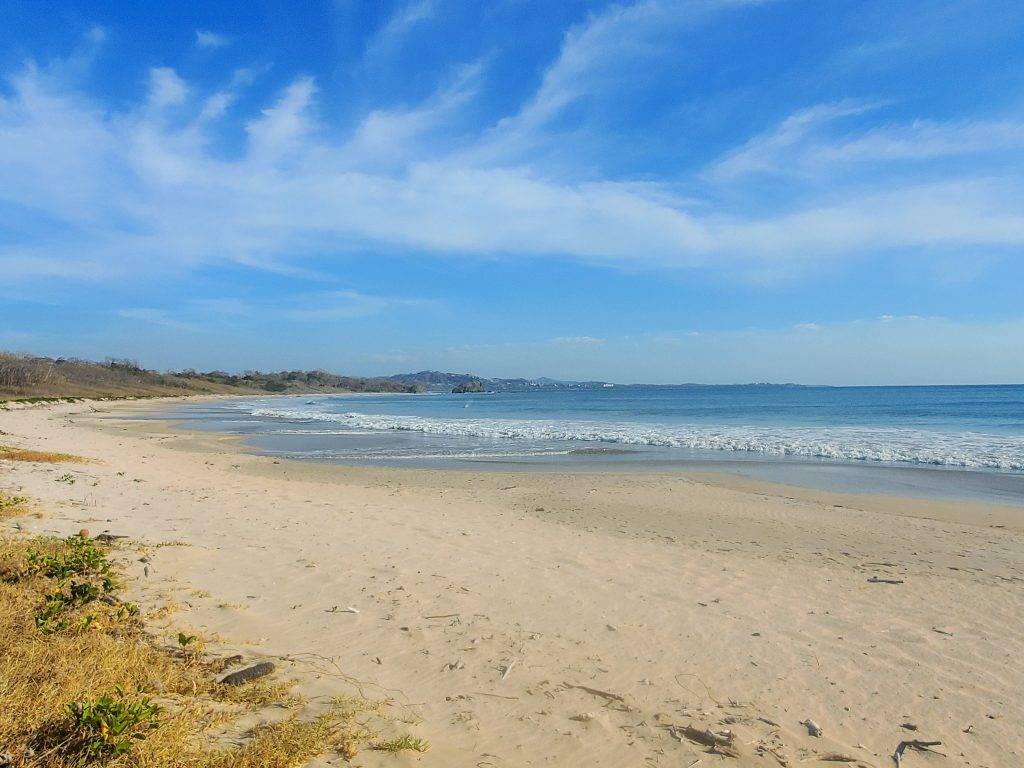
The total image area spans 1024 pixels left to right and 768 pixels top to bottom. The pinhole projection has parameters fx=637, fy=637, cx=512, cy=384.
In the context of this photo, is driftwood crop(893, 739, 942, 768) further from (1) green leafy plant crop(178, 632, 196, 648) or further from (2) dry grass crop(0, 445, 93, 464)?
(2) dry grass crop(0, 445, 93, 464)

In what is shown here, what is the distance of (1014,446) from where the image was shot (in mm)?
23609

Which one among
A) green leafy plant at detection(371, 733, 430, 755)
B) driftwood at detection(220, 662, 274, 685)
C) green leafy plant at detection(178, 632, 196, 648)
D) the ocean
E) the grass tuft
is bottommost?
the ocean

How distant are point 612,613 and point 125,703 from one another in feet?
13.9

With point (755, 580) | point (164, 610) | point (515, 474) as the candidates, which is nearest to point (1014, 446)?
point (515, 474)

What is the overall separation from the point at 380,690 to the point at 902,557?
25.4 ft

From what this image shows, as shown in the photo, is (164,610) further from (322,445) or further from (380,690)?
(322,445)

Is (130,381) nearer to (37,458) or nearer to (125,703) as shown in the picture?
(37,458)

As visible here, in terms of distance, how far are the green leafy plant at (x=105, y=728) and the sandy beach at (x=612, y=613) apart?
4.31 feet

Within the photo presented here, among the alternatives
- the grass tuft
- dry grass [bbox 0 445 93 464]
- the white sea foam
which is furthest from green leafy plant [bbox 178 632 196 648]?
the white sea foam

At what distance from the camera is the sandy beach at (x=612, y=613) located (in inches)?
164

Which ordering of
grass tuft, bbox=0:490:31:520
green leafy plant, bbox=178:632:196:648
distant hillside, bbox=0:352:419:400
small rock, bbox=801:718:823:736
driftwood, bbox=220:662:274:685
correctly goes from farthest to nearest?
distant hillside, bbox=0:352:419:400, grass tuft, bbox=0:490:31:520, green leafy plant, bbox=178:632:196:648, driftwood, bbox=220:662:274:685, small rock, bbox=801:718:823:736

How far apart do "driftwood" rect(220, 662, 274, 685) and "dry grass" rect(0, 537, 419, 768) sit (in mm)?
99

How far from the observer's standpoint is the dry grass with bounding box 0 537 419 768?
3.07 metres

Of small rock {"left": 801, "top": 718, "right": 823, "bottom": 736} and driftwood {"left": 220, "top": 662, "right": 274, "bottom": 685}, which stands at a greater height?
driftwood {"left": 220, "top": 662, "right": 274, "bottom": 685}
